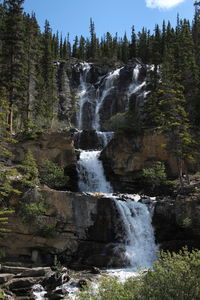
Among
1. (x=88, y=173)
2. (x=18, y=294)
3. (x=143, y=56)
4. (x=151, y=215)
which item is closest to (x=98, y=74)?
(x=143, y=56)

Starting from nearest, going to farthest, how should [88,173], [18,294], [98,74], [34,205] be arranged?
[18,294] < [34,205] < [88,173] < [98,74]

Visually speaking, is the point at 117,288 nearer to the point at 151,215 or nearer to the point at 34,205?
the point at 34,205

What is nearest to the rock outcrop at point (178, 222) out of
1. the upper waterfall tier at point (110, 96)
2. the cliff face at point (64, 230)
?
the cliff face at point (64, 230)

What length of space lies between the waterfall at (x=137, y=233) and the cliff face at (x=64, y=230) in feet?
2.80

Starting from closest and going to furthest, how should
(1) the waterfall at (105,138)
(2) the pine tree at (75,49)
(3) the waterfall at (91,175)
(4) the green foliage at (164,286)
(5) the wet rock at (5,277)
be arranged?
(4) the green foliage at (164,286) → (5) the wet rock at (5,277) → (3) the waterfall at (91,175) → (1) the waterfall at (105,138) → (2) the pine tree at (75,49)

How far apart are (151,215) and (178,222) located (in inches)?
89.4

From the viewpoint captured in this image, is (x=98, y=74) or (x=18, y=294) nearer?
(x=18, y=294)

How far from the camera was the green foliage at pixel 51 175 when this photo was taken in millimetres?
30078

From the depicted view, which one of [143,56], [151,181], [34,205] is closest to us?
[34,205]

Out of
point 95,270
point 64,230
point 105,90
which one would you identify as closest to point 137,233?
point 95,270

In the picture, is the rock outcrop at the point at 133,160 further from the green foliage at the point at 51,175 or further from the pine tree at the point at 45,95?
the pine tree at the point at 45,95

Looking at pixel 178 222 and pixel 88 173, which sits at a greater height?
pixel 88 173

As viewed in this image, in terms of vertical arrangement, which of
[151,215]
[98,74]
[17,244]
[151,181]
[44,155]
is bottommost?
[17,244]

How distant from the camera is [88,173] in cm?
3509
